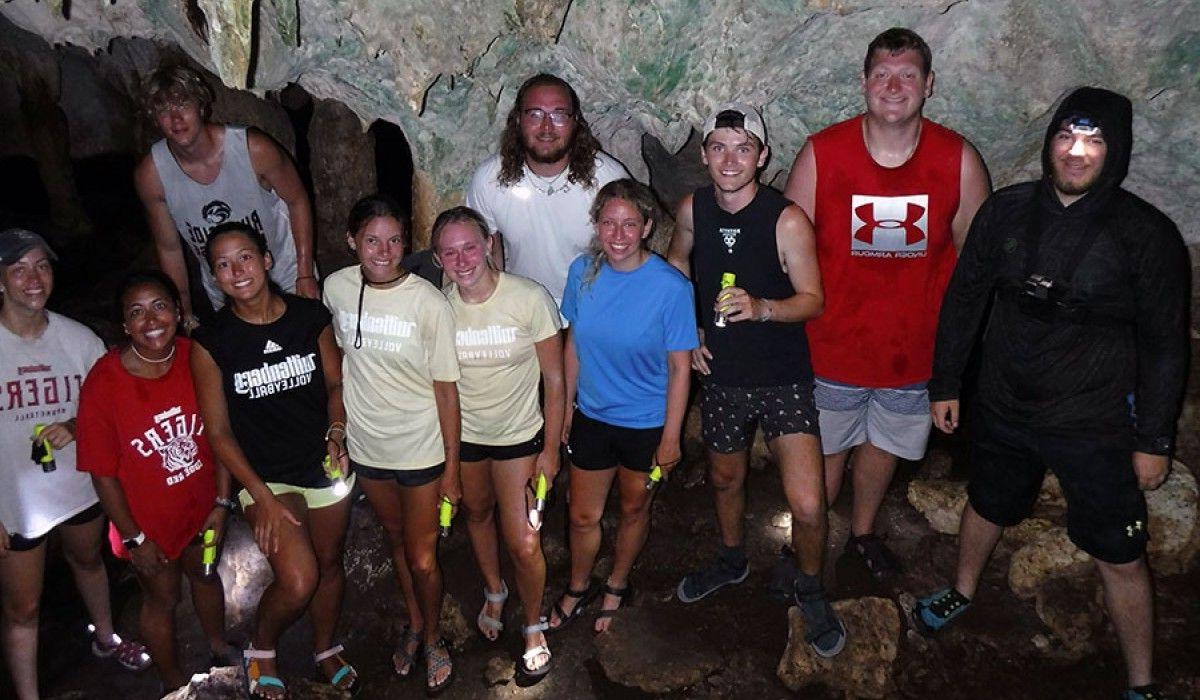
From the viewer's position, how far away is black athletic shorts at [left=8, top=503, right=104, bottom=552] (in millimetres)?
3289

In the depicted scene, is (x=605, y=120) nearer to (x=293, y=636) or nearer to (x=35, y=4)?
(x=293, y=636)

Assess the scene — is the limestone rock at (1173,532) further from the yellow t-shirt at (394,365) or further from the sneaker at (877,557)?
the yellow t-shirt at (394,365)

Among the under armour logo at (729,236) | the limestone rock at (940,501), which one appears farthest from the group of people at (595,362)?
the limestone rock at (940,501)

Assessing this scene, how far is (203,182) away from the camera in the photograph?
374 cm

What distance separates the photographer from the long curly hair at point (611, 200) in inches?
125

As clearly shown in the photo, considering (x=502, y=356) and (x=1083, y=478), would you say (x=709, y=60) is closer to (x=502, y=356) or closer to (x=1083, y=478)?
(x=502, y=356)

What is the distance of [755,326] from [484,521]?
5.33 ft

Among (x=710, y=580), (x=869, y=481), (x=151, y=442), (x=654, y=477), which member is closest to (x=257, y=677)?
(x=151, y=442)

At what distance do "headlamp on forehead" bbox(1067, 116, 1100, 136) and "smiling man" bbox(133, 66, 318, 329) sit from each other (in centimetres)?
354

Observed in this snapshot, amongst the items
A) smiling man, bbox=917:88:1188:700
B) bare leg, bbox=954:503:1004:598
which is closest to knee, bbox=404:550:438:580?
smiling man, bbox=917:88:1188:700

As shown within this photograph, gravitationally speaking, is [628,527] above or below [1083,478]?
below

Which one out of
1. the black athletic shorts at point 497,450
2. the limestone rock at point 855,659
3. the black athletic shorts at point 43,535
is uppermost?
the black athletic shorts at point 497,450

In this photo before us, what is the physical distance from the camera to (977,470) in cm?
346

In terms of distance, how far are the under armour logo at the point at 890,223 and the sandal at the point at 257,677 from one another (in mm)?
3361
